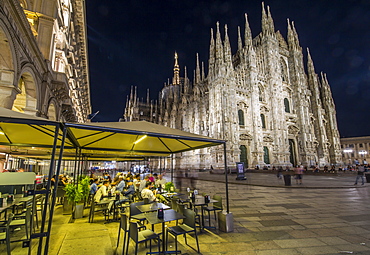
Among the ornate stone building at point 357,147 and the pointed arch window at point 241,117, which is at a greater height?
the pointed arch window at point 241,117

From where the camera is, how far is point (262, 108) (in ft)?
104

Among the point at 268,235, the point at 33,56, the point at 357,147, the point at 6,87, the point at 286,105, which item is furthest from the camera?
the point at 357,147

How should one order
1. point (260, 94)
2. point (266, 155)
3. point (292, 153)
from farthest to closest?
1. point (292, 153)
2. point (260, 94)
3. point (266, 155)

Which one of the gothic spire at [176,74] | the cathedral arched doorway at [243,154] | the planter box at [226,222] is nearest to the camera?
the planter box at [226,222]

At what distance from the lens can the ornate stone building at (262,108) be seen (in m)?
28.0

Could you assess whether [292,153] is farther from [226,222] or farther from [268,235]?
[226,222]

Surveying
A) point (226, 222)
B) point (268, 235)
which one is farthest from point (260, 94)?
point (226, 222)

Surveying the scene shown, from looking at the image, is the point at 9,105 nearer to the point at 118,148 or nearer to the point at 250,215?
the point at 118,148

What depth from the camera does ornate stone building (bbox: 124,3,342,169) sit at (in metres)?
28.0

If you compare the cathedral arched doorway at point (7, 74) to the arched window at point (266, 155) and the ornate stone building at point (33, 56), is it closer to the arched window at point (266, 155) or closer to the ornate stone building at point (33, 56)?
the ornate stone building at point (33, 56)

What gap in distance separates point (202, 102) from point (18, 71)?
29770mm

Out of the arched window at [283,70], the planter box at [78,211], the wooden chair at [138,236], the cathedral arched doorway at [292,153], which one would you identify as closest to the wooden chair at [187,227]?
the wooden chair at [138,236]

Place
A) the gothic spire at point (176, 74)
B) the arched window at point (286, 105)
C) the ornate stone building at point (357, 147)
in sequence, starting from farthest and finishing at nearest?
the ornate stone building at point (357, 147), the gothic spire at point (176, 74), the arched window at point (286, 105)

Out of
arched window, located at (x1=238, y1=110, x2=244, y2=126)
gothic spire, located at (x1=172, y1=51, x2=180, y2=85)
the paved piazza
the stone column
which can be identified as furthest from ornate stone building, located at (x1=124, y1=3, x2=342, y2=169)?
the stone column
